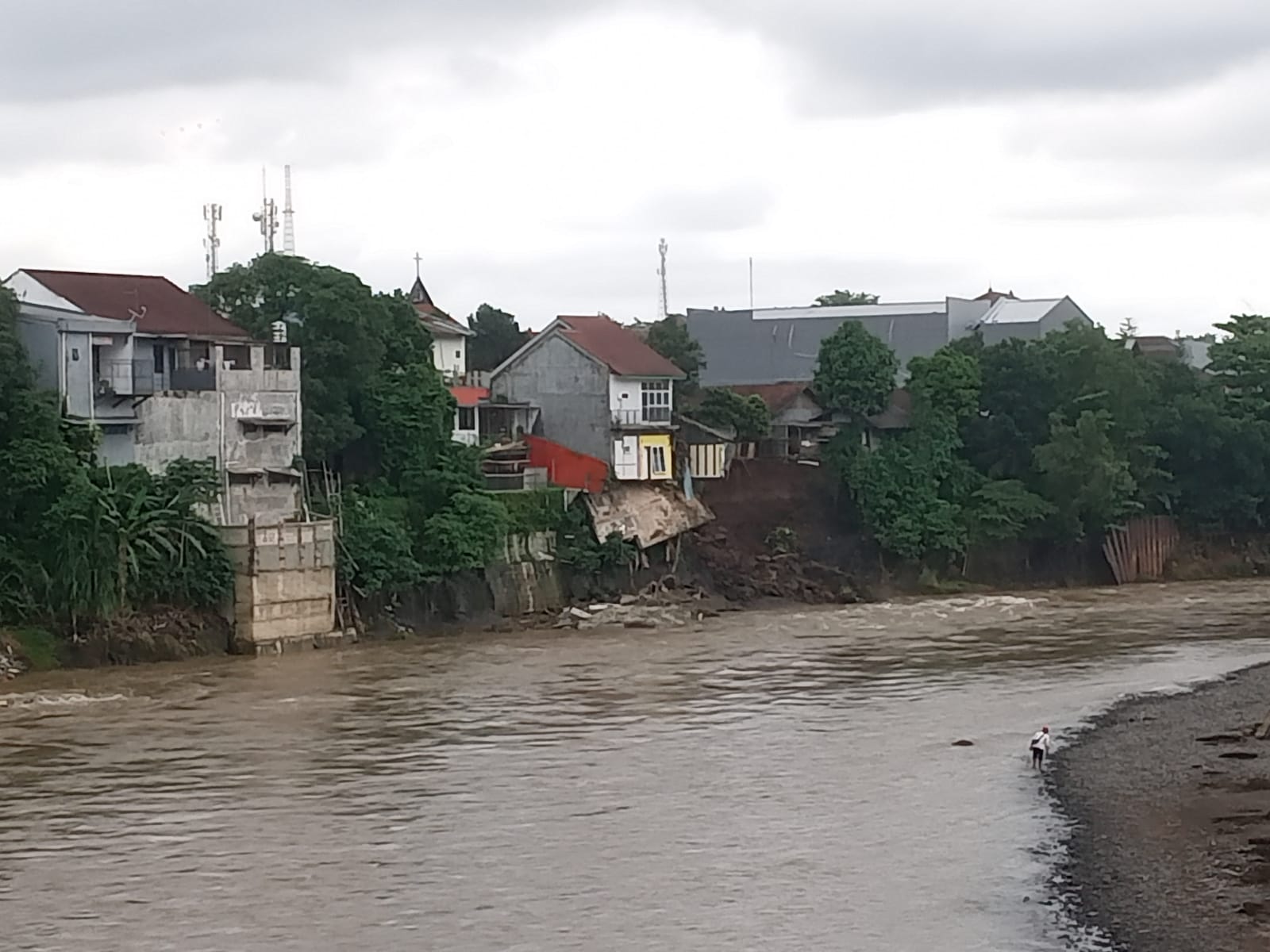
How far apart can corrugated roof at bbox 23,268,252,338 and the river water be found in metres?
8.18

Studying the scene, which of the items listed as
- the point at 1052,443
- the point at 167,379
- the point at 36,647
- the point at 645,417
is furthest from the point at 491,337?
the point at 36,647

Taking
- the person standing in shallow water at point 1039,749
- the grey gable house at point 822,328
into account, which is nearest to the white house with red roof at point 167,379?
the person standing in shallow water at point 1039,749

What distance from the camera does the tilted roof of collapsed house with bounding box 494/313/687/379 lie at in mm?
52812

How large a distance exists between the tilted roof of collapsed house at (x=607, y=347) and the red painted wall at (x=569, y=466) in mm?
2922

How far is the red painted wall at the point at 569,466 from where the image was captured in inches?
1976

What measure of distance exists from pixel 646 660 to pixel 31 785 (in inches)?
621

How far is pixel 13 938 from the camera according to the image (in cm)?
1764

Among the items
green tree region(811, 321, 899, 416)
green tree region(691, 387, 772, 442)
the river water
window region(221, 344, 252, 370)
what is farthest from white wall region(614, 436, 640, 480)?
window region(221, 344, 252, 370)

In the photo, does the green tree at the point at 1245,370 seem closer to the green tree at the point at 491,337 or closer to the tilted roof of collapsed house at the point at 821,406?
the tilted roof of collapsed house at the point at 821,406

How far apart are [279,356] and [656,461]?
528 inches

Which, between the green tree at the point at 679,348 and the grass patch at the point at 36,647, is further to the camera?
the green tree at the point at 679,348

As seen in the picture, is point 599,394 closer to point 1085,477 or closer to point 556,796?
point 1085,477

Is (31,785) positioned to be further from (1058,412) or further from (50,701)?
(1058,412)

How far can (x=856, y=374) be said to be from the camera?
56500 mm
